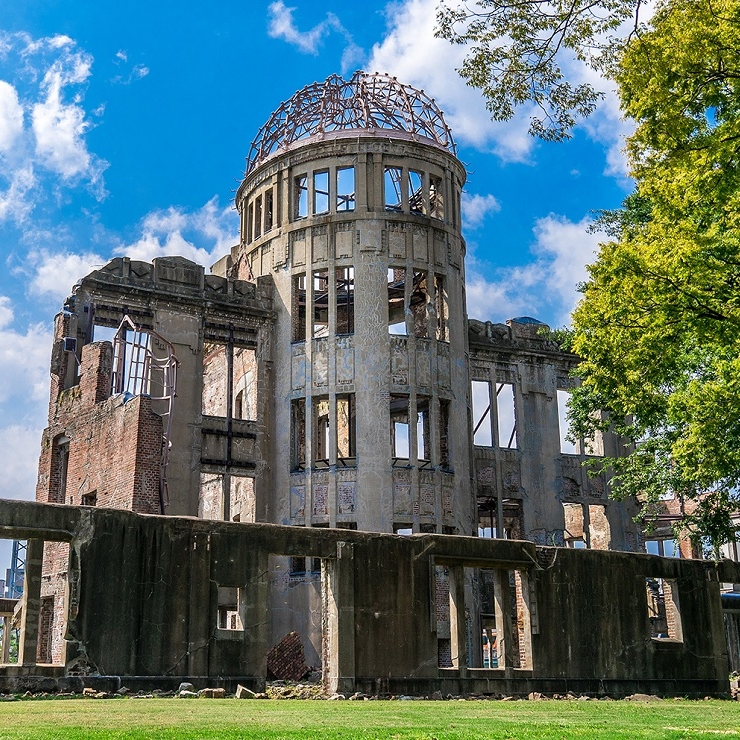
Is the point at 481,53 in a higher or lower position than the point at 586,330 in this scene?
higher

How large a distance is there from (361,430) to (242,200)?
898cm

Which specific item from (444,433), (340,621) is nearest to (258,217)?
(444,433)

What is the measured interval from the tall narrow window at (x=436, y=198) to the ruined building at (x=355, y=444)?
1.9 inches

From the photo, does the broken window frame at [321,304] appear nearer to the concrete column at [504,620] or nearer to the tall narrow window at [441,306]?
the tall narrow window at [441,306]

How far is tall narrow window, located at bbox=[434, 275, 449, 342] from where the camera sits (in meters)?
30.1

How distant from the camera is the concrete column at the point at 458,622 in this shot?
19000mm

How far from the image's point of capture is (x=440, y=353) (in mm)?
29562

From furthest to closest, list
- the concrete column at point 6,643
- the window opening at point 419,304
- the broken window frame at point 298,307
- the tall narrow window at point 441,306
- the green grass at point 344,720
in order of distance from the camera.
Result: 1. the window opening at point 419,304
2. the tall narrow window at point 441,306
3. the broken window frame at point 298,307
4. the concrete column at point 6,643
5. the green grass at point 344,720

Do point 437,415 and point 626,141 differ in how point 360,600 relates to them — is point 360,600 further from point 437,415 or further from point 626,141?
point 437,415

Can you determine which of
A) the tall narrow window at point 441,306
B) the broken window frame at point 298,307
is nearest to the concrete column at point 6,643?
the broken window frame at point 298,307

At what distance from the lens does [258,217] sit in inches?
1245

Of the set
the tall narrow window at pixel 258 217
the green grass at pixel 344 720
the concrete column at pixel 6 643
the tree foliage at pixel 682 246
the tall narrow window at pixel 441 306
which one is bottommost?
the green grass at pixel 344 720

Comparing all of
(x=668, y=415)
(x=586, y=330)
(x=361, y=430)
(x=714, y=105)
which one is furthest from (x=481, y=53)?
(x=361, y=430)

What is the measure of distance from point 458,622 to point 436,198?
15478 mm
